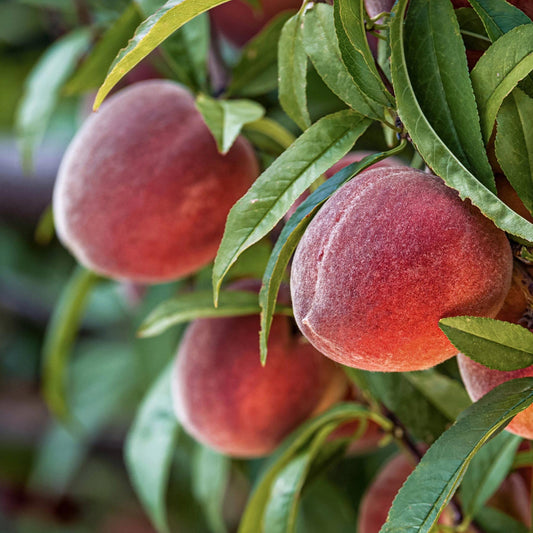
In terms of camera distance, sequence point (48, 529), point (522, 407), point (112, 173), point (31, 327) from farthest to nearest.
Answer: point (31, 327) → point (48, 529) → point (112, 173) → point (522, 407)

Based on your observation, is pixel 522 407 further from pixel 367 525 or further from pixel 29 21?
pixel 29 21

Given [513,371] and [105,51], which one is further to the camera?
[105,51]

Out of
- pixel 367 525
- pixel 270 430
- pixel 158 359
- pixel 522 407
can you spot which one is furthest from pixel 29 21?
pixel 522 407

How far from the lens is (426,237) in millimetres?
371

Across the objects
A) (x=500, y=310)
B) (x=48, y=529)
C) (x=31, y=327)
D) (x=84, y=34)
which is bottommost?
(x=48, y=529)

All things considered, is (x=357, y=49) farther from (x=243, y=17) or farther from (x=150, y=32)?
(x=243, y=17)

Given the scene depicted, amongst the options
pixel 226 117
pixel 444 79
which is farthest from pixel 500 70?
pixel 226 117

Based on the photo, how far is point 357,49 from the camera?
0.38 meters

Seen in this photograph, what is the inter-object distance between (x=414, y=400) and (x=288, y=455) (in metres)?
0.12

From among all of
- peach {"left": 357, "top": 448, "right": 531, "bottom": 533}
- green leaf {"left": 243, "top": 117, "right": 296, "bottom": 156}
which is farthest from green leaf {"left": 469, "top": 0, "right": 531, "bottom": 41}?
peach {"left": 357, "top": 448, "right": 531, "bottom": 533}

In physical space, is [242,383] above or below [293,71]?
below

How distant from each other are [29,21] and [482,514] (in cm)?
98

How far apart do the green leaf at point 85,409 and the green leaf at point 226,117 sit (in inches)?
33.1

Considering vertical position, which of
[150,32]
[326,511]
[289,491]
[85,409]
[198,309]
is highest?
[150,32]
